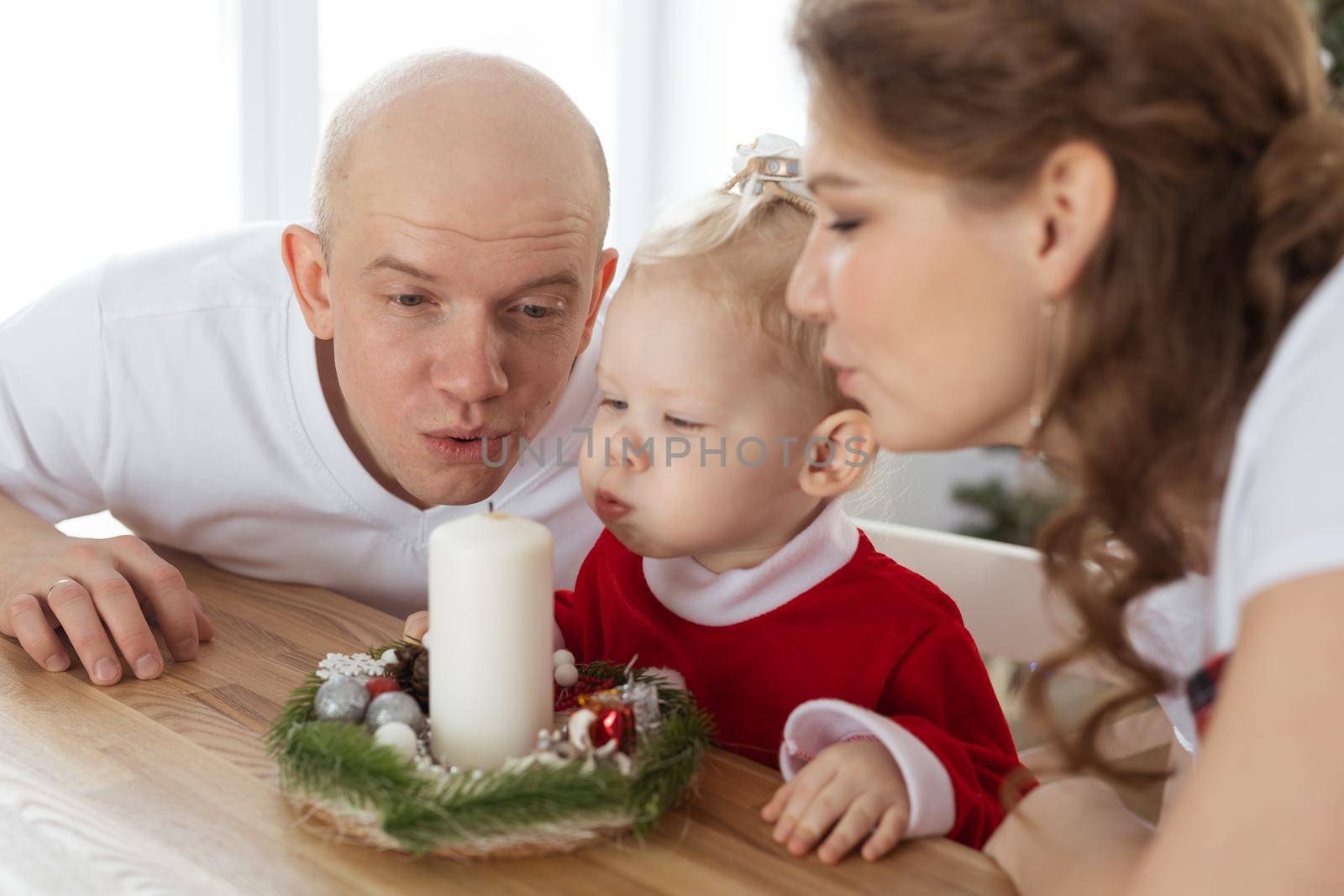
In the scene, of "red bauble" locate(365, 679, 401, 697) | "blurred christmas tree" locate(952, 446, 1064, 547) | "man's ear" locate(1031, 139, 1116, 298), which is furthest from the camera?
"blurred christmas tree" locate(952, 446, 1064, 547)

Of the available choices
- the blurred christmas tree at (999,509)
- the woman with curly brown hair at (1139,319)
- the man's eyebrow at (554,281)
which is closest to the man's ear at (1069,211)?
the woman with curly brown hair at (1139,319)

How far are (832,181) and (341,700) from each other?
0.54 meters

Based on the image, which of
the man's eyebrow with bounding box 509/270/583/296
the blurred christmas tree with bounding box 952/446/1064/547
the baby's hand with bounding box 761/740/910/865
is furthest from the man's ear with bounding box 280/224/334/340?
the blurred christmas tree with bounding box 952/446/1064/547

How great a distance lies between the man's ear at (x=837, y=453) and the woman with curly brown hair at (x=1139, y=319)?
30cm

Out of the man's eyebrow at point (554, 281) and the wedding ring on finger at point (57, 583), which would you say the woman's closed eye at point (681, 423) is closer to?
the man's eyebrow at point (554, 281)

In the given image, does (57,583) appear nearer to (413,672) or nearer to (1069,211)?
(413,672)

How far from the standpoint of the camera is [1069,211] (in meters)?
0.77

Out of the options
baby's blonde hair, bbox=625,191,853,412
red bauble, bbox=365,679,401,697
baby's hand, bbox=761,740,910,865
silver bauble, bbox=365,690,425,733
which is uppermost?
baby's blonde hair, bbox=625,191,853,412

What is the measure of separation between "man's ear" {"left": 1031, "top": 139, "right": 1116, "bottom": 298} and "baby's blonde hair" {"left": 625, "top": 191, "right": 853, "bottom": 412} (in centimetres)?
40

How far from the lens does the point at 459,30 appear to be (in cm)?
341

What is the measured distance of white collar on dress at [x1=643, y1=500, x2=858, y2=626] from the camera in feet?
4.07

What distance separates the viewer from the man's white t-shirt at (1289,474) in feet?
2.06

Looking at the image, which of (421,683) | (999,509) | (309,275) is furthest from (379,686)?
(999,509)

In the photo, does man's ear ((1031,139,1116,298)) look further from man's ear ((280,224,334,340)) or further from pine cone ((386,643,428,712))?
man's ear ((280,224,334,340))
